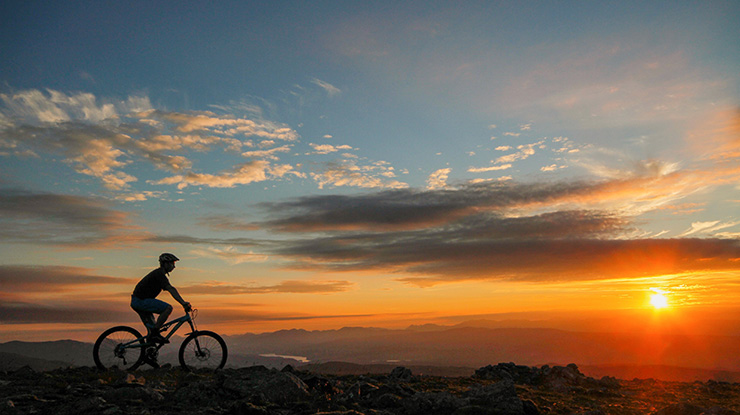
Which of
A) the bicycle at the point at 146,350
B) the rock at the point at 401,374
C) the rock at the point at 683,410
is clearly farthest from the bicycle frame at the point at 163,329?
the rock at the point at 683,410

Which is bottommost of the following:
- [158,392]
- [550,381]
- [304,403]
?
[550,381]

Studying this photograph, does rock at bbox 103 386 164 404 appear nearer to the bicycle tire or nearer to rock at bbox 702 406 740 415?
the bicycle tire

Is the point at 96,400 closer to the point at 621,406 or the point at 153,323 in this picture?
the point at 153,323

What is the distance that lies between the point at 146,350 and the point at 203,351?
1.75 m

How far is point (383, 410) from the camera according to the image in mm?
9703

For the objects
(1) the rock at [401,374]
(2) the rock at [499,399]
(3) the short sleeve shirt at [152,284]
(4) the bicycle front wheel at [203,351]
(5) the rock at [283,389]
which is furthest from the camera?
(1) the rock at [401,374]

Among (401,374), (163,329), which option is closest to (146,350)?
(163,329)

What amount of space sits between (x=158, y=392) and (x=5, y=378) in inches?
227

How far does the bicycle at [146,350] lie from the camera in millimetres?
13328

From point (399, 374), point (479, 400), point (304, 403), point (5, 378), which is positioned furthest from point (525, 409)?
point (5, 378)

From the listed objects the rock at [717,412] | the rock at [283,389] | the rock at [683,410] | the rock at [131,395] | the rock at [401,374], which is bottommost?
the rock at [717,412]

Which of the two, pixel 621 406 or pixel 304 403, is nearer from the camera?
pixel 304 403

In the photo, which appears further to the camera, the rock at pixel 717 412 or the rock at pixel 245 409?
the rock at pixel 717 412

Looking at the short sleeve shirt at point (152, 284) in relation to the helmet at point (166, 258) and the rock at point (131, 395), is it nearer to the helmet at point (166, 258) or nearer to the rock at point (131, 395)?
the helmet at point (166, 258)
